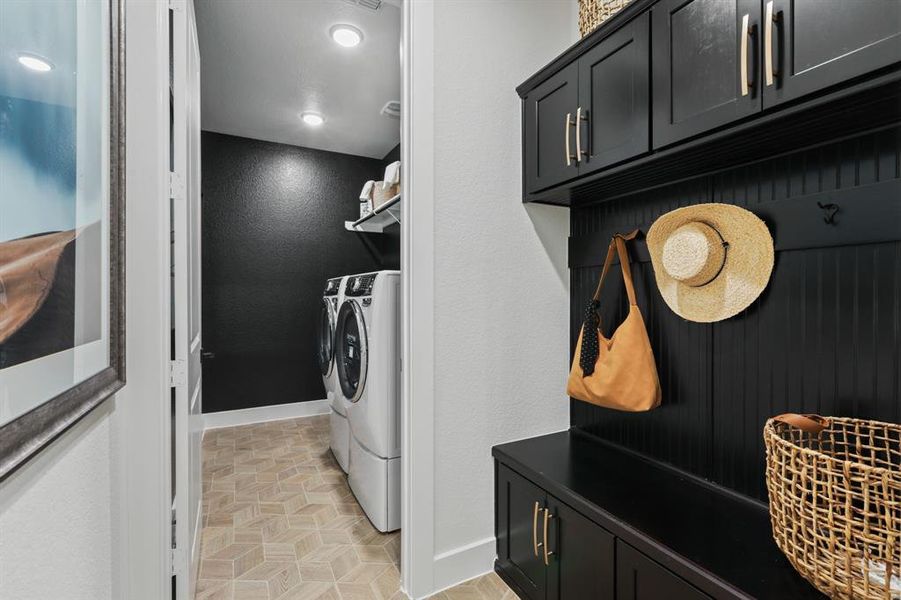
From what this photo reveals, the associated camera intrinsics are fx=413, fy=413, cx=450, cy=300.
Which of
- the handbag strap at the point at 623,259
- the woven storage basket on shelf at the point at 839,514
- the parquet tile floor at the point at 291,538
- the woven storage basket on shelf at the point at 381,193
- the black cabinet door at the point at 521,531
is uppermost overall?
the woven storage basket on shelf at the point at 381,193

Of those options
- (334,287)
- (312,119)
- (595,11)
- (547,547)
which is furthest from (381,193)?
(547,547)

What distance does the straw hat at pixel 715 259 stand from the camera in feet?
4.19

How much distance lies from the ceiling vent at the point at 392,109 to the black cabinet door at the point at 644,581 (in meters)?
3.04

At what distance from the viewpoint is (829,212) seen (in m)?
1.12

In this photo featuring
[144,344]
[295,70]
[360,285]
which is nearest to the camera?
[144,344]

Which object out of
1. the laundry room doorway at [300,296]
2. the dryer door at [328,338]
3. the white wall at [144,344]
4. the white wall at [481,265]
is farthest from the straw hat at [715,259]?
the dryer door at [328,338]

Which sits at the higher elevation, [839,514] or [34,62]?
[34,62]

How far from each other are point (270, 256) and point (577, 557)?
3.48 meters

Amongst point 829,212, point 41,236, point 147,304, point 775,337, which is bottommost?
point 775,337

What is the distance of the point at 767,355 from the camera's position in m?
1.29

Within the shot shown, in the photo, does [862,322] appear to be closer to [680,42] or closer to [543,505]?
[680,42]

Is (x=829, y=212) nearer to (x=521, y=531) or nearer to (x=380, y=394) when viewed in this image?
(x=521, y=531)

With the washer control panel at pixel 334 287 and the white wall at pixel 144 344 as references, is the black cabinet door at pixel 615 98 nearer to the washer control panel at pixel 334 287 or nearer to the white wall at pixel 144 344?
the white wall at pixel 144 344

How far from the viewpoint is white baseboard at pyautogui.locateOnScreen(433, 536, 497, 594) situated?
1.67 m
